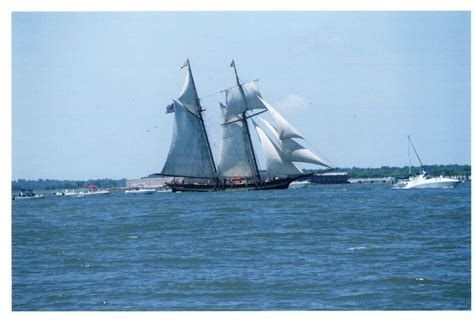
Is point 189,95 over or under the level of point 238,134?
over

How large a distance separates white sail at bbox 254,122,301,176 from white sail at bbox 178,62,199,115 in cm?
464

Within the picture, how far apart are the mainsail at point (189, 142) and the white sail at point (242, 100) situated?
7.30 feet

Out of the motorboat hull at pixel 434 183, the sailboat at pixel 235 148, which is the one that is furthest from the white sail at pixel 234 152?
the motorboat hull at pixel 434 183

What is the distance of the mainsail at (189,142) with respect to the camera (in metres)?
58.3

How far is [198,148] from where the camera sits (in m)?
61.4

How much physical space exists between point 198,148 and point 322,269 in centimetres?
→ 4523

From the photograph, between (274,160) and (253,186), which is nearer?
(274,160)

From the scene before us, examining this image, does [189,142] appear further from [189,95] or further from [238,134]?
[238,134]

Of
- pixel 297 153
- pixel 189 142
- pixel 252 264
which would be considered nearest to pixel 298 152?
pixel 297 153

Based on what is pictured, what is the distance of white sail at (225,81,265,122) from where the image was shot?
6141 cm

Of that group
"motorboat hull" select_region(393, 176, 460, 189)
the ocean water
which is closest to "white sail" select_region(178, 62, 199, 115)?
"motorboat hull" select_region(393, 176, 460, 189)

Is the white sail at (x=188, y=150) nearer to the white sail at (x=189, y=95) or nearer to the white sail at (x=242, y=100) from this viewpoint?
the white sail at (x=189, y=95)

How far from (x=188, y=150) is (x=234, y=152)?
163 inches

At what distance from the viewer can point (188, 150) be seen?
59938 millimetres
